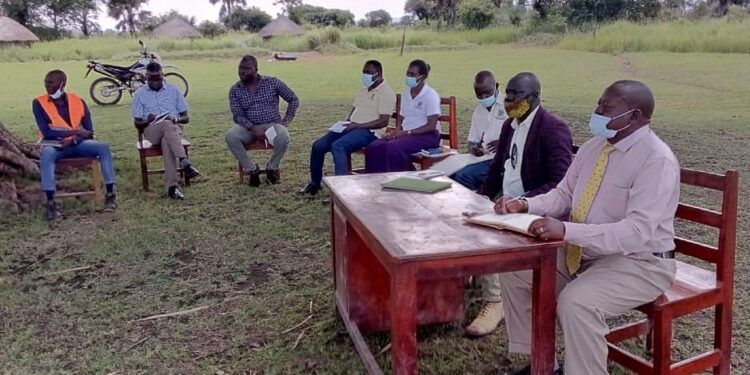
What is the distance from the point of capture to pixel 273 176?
282 inches

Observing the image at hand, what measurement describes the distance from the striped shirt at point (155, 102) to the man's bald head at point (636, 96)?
533 centimetres

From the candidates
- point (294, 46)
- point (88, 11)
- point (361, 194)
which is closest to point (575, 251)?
point (361, 194)

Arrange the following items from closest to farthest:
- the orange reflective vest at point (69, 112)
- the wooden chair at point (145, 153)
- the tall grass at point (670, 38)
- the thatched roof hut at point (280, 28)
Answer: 1. the orange reflective vest at point (69, 112)
2. the wooden chair at point (145, 153)
3. the tall grass at point (670, 38)
4. the thatched roof hut at point (280, 28)

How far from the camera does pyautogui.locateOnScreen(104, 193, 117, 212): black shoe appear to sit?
631 cm

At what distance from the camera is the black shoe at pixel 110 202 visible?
20.7 feet

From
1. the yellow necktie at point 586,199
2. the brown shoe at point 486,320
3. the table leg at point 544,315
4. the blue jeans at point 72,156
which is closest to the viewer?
the table leg at point 544,315

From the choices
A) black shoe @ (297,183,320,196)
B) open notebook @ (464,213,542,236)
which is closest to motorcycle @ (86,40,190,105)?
black shoe @ (297,183,320,196)

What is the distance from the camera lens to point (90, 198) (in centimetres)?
662

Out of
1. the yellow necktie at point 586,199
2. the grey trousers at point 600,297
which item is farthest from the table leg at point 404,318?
the yellow necktie at point 586,199

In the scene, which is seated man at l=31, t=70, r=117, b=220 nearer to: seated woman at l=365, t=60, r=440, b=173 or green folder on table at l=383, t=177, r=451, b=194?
seated woman at l=365, t=60, r=440, b=173

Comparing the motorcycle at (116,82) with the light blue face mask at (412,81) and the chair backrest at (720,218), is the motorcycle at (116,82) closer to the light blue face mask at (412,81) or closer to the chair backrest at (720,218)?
the light blue face mask at (412,81)

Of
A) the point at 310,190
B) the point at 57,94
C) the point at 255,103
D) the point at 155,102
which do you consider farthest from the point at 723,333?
the point at 155,102

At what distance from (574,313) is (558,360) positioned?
0.83 meters

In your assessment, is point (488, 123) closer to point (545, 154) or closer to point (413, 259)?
point (545, 154)
